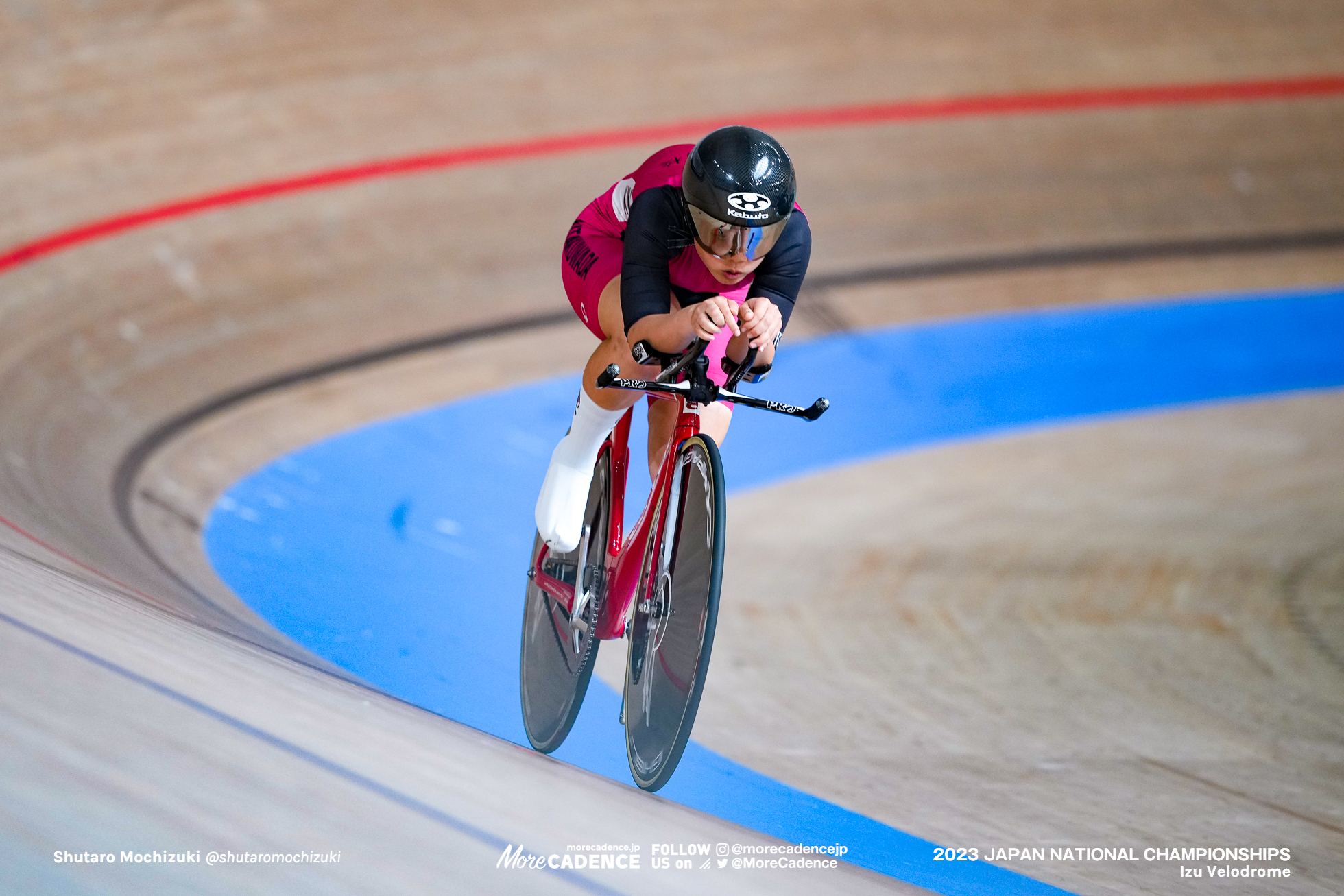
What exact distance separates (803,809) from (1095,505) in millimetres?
2244

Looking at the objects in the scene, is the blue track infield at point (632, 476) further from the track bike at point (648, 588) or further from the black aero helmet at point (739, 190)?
the black aero helmet at point (739, 190)

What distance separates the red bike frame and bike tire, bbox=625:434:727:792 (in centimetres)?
3

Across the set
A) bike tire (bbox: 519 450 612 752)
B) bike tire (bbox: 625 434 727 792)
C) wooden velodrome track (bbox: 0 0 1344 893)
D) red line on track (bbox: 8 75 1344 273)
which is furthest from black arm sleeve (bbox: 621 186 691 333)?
red line on track (bbox: 8 75 1344 273)

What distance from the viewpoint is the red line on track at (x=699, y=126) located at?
Result: 14.5 ft

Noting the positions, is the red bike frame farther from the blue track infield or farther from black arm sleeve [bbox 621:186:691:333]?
the blue track infield

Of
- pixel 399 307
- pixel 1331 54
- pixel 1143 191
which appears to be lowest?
pixel 399 307

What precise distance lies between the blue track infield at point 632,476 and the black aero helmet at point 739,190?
102cm

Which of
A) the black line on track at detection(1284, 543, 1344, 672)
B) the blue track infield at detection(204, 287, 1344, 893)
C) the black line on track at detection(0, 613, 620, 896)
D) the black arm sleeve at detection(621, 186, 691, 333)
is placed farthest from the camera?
the black line on track at detection(1284, 543, 1344, 672)

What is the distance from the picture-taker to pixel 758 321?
5.93ft

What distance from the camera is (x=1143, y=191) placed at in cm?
564

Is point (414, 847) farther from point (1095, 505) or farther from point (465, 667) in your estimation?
point (1095, 505)

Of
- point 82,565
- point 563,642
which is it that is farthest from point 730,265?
point 82,565

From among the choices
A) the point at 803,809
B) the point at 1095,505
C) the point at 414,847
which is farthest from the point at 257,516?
the point at 1095,505

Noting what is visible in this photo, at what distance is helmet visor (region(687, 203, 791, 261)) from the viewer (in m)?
1.79
